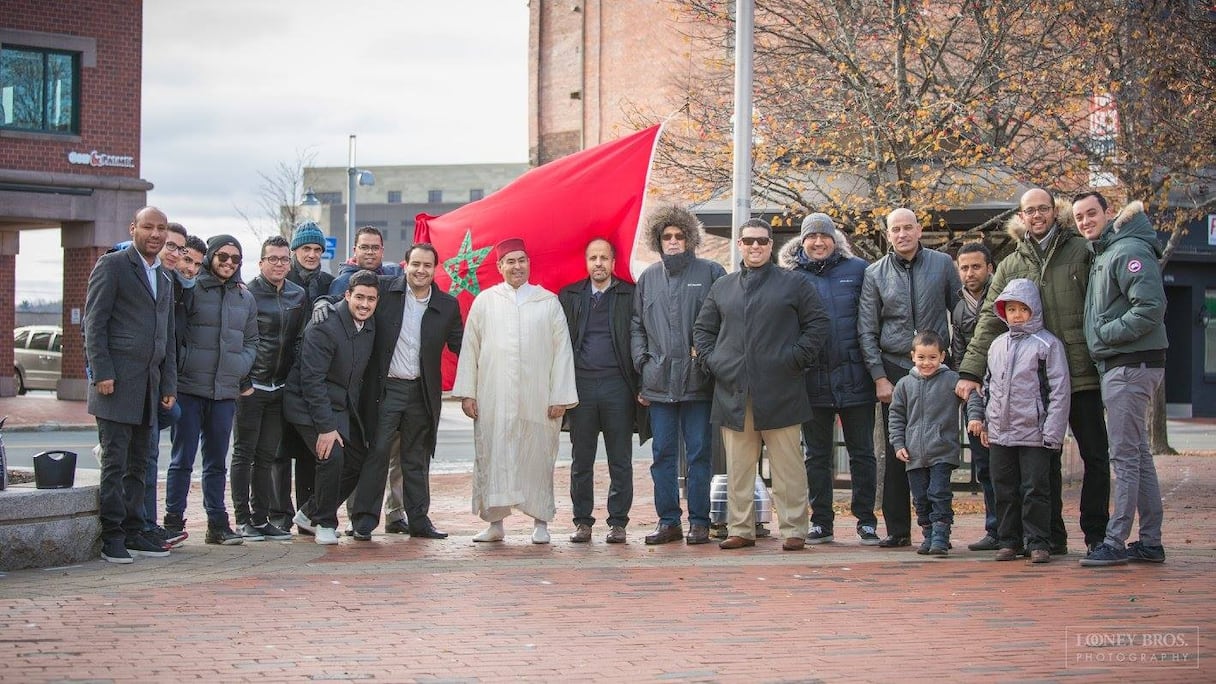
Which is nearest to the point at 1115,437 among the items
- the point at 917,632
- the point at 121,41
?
the point at 917,632

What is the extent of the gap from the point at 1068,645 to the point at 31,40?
30.1 meters

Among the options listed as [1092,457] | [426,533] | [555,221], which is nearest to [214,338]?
[426,533]

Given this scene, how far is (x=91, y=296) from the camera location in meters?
8.95

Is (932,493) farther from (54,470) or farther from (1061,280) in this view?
(54,470)

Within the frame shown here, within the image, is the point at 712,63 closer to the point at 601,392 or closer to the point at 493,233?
the point at 493,233

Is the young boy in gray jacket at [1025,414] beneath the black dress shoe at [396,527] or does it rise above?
above

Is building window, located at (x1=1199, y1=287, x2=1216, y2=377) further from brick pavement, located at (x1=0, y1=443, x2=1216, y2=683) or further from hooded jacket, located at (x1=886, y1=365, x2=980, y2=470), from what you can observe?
hooded jacket, located at (x1=886, y1=365, x2=980, y2=470)

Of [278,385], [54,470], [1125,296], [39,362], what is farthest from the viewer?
[39,362]

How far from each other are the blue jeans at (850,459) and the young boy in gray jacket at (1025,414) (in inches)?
44.3

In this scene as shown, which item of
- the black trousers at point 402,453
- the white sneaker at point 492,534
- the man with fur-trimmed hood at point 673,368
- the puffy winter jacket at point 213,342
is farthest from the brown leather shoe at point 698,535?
the puffy winter jacket at point 213,342

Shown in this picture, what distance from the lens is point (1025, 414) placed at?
9070 millimetres

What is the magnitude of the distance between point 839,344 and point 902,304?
55cm

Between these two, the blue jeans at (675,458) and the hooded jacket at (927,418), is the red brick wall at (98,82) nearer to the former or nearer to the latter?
the blue jeans at (675,458)

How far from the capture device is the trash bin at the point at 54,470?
892 cm
